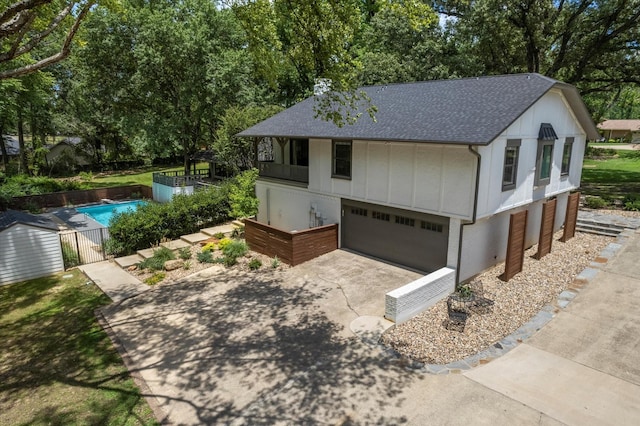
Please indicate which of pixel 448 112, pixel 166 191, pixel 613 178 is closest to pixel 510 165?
pixel 448 112

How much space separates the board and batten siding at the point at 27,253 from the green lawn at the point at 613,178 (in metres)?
28.7

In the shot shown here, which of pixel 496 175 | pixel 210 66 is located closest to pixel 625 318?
pixel 496 175

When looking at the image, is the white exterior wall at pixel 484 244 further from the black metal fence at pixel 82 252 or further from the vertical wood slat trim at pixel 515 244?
the black metal fence at pixel 82 252

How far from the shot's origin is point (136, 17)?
27.6 m

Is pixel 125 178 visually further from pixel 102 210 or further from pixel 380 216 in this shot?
pixel 380 216

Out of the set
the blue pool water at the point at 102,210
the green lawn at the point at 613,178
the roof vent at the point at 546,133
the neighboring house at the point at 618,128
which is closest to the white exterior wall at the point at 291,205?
the roof vent at the point at 546,133

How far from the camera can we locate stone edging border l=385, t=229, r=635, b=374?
7.91 m

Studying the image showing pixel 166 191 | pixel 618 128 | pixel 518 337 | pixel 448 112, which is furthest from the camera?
pixel 618 128

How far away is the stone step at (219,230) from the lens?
18.4 metres

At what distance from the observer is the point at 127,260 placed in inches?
611

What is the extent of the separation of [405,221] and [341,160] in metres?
3.65

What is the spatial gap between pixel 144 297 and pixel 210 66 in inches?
869

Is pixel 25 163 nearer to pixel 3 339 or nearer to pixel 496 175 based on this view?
pixel 3 339

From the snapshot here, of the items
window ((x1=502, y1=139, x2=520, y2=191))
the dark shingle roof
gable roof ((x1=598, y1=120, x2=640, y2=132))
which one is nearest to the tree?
the dark shingle roof
